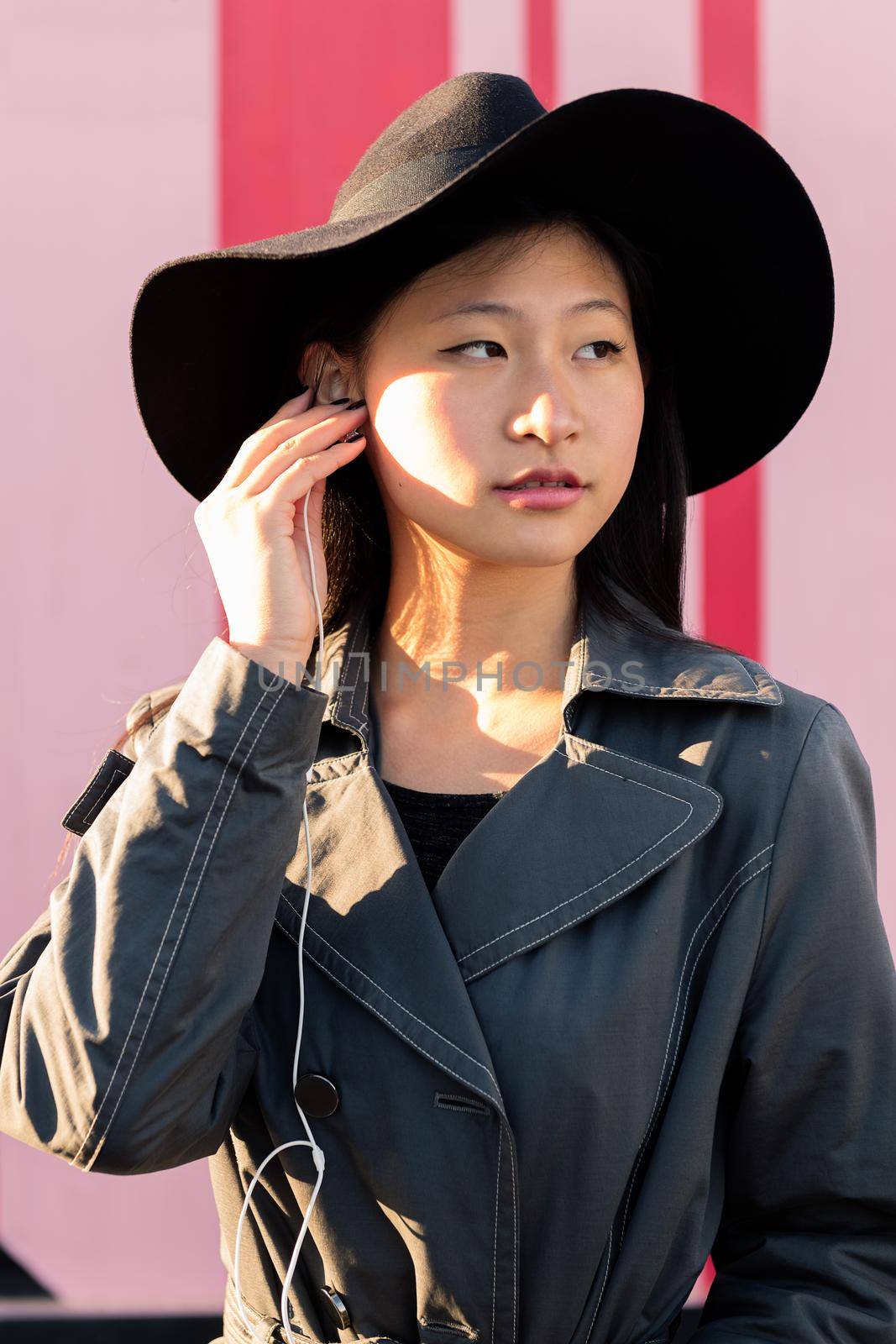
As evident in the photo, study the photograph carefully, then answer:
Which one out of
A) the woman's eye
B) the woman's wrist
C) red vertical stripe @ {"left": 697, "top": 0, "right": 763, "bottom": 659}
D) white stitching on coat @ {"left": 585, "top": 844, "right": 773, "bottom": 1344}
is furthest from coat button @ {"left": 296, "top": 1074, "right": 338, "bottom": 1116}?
red vertical stripe @ {"left": 697, "top": 0, "right": 763, "bottom": 659}

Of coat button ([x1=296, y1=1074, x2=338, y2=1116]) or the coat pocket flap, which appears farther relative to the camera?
the coat pocket flap

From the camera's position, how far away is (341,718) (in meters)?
1.61

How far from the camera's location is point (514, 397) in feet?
4.75

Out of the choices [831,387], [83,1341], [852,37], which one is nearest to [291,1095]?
[83,1341]

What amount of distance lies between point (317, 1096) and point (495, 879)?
0.29m

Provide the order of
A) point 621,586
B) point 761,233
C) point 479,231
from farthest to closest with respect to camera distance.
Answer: point 621,586 < point 761,233 < point 479,231

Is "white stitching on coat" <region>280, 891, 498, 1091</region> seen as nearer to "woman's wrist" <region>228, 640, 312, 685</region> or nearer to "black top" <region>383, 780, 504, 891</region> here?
"black top" <region>383, 780, 504, 891</region>

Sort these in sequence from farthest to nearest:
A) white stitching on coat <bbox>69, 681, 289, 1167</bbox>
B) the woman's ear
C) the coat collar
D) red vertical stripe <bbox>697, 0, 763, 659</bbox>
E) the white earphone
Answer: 1. red vertical stripe <bbox>697, 0, 763, 659</bbox>
2. the woman's ear
3. the coat collar
4. the white earphone
5. white stitching on coat <bbox>69, 681, 289, 1167</bbox>

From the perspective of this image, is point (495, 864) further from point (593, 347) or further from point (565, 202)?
point (565, 202)

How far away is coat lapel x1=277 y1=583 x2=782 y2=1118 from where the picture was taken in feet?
4.55

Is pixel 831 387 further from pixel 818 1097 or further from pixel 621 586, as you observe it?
pixel 818 1097

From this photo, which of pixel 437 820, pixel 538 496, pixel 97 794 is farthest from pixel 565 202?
pixel 97 794

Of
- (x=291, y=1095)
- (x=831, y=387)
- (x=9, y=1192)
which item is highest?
(x=831, y=387)

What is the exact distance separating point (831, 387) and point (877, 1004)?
1.26 meters
